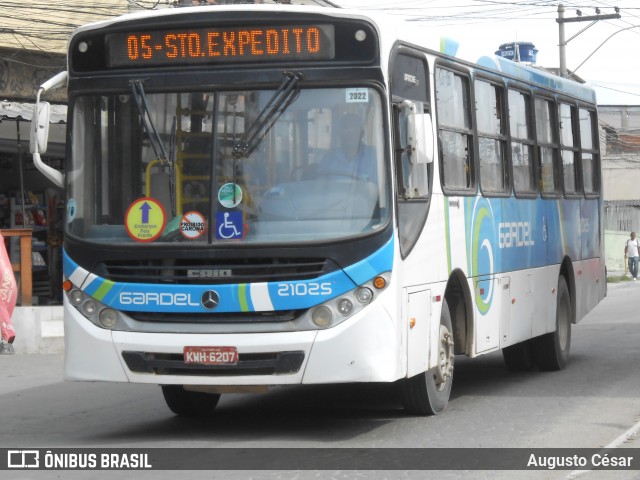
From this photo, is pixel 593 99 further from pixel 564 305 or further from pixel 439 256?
pixel 439 256

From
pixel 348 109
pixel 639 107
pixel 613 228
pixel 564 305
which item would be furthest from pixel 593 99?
pixel 639 107

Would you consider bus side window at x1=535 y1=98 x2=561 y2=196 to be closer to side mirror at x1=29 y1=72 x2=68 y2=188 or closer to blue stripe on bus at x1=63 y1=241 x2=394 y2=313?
blue stripe on bus at x1=63 y1=241 x2=394 y2=313

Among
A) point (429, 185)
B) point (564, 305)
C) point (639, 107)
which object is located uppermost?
point (639, 107)

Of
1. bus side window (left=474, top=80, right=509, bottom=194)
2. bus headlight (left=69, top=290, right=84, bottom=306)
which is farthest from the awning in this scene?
bus headlight (left=69, top=290, right=84, bottom=306)

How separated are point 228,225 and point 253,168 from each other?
0.43 metres

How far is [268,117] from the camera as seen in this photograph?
8664mm

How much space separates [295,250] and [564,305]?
6.32m

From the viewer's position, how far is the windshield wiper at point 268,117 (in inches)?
341

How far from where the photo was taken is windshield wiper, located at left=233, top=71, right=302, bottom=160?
341 inches

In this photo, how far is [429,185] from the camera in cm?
964

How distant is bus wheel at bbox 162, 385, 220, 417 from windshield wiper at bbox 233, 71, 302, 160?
8.05ft

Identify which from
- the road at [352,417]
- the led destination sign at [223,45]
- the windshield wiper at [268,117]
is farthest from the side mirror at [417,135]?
the road at [352,417]

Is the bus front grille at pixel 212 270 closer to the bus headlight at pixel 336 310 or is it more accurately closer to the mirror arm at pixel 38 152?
the bus headlight at pixel 336 310

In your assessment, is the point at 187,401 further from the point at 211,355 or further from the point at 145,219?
the point at 145,219
